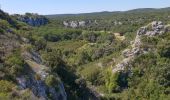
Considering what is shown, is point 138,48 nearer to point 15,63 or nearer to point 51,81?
point 51,81

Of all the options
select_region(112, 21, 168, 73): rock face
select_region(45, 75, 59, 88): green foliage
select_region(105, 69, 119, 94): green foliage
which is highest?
select_region(45, 75, 59, 88): green foliage

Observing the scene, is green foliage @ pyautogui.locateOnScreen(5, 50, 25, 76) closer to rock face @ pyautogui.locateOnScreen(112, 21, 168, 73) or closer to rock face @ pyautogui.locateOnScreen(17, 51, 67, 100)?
rock face @ pyautogui.locateOnScreen(17, 51, 67, 100)

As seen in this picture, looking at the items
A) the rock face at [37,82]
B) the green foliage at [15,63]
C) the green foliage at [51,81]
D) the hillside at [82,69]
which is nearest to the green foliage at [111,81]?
the hillside at [82,69]

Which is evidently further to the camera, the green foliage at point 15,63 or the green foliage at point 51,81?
the green foliage at point 51,81

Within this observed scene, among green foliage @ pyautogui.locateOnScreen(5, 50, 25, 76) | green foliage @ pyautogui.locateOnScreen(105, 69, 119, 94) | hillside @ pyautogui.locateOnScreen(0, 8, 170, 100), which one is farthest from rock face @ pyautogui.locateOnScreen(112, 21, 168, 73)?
green foliage @ pyautogui.locateOnScreen(5, 50, 25, 76)

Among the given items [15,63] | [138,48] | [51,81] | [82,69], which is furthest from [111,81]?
[15,63]

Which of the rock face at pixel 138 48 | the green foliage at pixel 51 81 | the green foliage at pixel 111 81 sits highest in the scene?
the green foliage at pixel 51 81

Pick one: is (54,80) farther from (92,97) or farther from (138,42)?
(138,42)

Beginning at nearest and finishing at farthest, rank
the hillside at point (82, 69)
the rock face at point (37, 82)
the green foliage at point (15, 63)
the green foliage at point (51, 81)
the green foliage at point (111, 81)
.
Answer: the rock face at point (37, 82) < the green foliage at point (15, 63) < the hillside at point (82, 69) < the green foliage at point (51, 81) < the green foliage at point (111, 81)

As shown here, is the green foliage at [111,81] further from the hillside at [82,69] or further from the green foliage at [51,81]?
the green foliage at [51,81]
